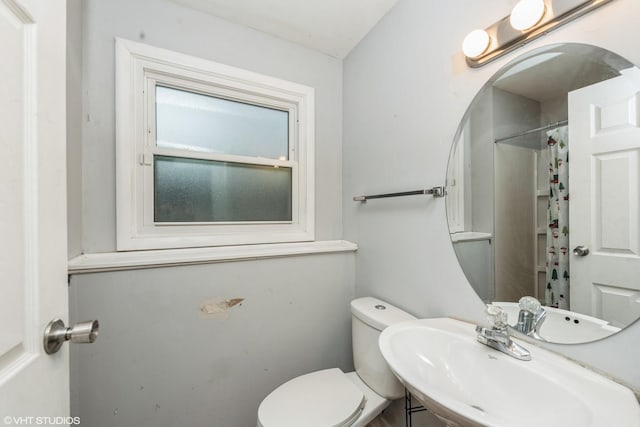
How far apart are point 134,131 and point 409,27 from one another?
4.46 feet

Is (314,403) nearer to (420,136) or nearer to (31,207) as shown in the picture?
(31,207)

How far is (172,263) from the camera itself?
44.8 inches

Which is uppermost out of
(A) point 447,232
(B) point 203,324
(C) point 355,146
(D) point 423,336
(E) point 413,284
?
(C) point 355,146

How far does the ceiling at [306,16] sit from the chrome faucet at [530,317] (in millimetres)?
1416

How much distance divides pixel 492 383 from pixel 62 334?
1.07 meters

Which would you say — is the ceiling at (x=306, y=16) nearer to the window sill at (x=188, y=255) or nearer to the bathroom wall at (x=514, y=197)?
the bathroom wall at (x=514, y=197)

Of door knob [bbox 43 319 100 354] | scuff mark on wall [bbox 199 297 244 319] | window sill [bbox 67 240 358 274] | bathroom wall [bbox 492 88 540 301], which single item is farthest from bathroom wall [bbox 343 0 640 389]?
door knob [bbox 43 319 100 354]

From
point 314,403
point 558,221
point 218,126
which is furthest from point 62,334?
point 558,221

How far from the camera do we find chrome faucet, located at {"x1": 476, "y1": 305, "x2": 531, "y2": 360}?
2.38 feet

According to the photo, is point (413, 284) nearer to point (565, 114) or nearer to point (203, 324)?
point (565, 114)

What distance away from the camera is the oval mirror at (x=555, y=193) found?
596 mm

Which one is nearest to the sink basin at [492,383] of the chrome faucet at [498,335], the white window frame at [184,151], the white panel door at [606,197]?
the chrome faucet at [498,335]

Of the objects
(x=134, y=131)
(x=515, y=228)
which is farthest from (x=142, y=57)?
(x=515, y=228)

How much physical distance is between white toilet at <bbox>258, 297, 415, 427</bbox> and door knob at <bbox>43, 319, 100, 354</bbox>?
2.30 ft
